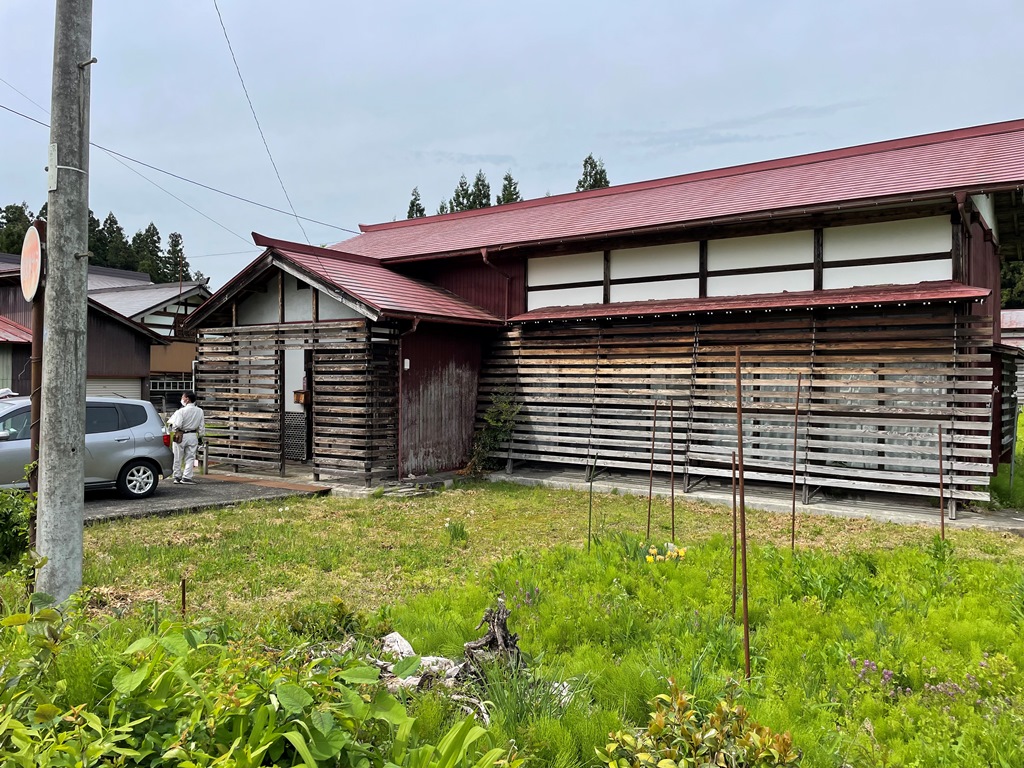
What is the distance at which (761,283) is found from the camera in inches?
427

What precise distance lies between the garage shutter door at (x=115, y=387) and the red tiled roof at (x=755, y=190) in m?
8.54

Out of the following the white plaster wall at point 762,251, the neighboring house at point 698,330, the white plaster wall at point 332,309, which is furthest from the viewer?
the white plaster wall at point 332,309

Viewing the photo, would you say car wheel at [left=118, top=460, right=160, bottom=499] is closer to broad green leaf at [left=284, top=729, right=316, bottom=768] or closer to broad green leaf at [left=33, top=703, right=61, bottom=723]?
broad green leaf at [left=33, top=703, right=61, bottom=723]

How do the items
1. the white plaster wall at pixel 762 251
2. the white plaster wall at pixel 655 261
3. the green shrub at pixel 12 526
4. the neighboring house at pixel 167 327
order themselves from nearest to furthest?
1. the green shrub at pixel 12 526
2. the white plaster wall at pixel 762 251
3. the white plaster wall at pixel 655 261
4. the neighboring house at pixel 167 327

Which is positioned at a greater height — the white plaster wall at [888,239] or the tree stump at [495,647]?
the white plaster wall at [888,239]

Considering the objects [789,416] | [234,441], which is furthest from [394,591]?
[234,441]

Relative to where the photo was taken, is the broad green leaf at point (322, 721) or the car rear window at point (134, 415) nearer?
the broad green leaf at point (322, 721)

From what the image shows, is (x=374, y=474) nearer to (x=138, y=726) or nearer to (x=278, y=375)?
(x=278, y=375)

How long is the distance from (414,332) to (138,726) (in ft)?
32.5

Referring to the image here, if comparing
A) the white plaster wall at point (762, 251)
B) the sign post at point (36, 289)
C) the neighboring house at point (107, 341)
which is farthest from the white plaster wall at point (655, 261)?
the neighboring house at point (107, 341)

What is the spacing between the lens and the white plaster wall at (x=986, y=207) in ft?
33.2

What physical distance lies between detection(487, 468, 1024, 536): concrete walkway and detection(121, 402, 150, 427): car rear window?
19.3 feet

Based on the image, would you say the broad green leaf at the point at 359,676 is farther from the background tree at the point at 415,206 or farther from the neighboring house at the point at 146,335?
the background tree at the point at 415,206

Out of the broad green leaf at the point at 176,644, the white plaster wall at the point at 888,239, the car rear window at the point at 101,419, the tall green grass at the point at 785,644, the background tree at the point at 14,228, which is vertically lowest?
the tall green grass at the point at 785,644
